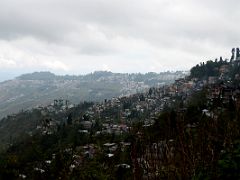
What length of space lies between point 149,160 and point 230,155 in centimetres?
324

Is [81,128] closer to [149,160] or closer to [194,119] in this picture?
[194,119]

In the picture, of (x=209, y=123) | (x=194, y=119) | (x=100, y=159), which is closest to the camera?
(x=209, y=123)

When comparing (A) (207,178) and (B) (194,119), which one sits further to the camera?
(B) (194,119)

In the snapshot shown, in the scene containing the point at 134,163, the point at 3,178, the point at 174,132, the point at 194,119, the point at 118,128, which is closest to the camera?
the point at 134,163

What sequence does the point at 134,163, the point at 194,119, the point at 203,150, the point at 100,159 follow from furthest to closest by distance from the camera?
the point at 194,119 < the point at 100,159 < the point at 203,150 < the point at 134,163

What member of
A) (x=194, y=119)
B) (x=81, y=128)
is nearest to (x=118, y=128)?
(x=81, y=128)

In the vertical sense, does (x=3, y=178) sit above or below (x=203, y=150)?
below

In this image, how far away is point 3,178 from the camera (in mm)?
54125

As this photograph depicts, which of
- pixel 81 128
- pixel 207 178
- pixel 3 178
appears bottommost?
pixel 81 128

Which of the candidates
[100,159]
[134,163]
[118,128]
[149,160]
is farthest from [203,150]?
[118,128]

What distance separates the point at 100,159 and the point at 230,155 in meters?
71.6

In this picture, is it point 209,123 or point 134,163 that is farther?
point 209,123

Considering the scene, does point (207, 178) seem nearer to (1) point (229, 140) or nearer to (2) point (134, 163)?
(1) point (229, 140)

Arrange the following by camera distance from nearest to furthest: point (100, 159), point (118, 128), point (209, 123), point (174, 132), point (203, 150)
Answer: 1. point (203, 150)
2. point (174, 132)
3. point (209, 123)
4. point (100, 159)
5. point (118, 128)
